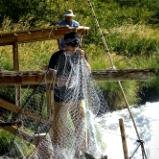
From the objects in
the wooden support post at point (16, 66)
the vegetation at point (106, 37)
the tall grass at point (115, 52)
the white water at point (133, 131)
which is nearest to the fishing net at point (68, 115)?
the wooden support post at point (16, 66)

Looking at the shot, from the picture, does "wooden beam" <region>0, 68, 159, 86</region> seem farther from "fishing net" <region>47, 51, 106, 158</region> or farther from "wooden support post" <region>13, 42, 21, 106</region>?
"wooden support post" <region>13, 42, 21, 106</region>

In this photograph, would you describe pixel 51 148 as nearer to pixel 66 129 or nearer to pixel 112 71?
pixel 66 129

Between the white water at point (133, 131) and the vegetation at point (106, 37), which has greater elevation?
the vegetation at point (106, 37)

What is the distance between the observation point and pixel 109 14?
21.7m

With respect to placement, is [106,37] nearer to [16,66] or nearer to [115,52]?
[115,52]

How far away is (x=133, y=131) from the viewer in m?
14.3

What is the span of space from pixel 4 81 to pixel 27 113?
0.96 m

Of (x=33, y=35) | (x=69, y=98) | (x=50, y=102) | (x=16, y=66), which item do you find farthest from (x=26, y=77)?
(x=16, y=66)

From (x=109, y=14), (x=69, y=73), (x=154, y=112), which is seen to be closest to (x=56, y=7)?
(x=109, y=14)

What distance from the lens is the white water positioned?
13.2 m

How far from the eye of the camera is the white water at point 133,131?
13.2 meters

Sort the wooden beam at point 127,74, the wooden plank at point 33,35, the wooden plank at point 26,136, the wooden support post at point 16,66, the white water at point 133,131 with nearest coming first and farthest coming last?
the wooden beam at point 127,74 < the wooden plank at point 26,136 < the wooden plank at point 33,35 < the wooden support post at point 16,66 < the white water at point 133,131

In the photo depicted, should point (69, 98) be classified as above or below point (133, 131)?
above

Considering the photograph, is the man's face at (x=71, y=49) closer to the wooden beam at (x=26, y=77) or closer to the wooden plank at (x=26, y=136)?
the wooden beam at (x=26, y=77)
